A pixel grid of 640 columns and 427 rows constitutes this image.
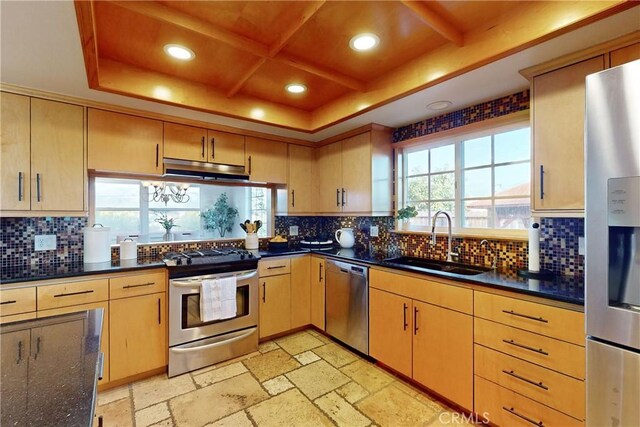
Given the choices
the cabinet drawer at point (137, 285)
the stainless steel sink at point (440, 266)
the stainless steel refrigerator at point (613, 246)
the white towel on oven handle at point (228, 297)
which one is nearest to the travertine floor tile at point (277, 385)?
the white towel on oven handle at point (228, 297)

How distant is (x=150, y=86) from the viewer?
224 centimetres

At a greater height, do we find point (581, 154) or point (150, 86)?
point (150, 86)

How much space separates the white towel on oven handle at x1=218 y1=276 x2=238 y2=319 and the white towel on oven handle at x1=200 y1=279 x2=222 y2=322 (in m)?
0.03

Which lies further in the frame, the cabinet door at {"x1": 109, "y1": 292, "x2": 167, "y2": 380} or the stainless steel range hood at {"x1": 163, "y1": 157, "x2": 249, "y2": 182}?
the stainless steel range hood at {"x1": 163, "y1": 157, "x2": 249, "y2": 182}

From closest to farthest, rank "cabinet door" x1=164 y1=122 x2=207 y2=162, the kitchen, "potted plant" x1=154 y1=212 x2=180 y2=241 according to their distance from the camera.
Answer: the kitchen → "cabinet door" x1=164 y1=122 x2=207 y2=162 → "potted plant" x1=154 y1=212 x2=180 y2=241

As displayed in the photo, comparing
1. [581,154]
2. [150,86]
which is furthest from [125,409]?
[581,154]

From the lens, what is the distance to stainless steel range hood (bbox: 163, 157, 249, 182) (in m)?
2.71

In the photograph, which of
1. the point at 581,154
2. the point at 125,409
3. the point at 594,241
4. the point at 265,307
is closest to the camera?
the point at 594,241

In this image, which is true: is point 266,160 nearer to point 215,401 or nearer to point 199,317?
point 199,317

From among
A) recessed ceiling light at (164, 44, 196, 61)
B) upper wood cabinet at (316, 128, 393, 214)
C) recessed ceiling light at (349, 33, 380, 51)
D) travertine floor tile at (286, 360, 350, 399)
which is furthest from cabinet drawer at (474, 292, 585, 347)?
recessed ceiling light at (164, 44, 196, 61)

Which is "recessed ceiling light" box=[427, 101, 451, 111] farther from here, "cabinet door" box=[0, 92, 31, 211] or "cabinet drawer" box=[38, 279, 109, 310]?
"cabinet door" box=[0, 92, 31, 211]

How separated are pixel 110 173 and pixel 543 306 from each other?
3432 millimetres

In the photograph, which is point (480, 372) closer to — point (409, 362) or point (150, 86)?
point (409, 362)

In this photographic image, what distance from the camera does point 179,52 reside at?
6.43ft
